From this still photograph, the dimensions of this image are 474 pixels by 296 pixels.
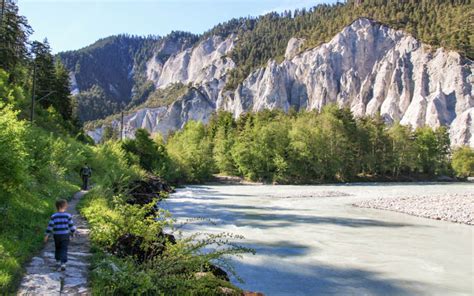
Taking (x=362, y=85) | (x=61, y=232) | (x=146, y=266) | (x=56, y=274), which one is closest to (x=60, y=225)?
(x=61, y=232)

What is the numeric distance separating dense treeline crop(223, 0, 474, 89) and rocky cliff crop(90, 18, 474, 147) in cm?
500

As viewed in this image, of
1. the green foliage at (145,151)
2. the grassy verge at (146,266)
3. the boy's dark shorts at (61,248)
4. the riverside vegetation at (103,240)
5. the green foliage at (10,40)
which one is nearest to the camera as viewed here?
the grassy verge at (146,266)

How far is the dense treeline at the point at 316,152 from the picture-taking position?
68.7 metres

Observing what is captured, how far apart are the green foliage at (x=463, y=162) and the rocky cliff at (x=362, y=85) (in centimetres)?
770

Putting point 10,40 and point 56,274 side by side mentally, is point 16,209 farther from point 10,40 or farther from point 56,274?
point 10,40

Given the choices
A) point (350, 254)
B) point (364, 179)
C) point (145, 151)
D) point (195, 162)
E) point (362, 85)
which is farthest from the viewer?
point (362, 85)

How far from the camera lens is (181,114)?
16750 cm

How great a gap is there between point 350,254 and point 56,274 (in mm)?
9942

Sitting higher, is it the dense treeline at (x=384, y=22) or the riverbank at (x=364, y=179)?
the dense treeline at (x=384, y=22)

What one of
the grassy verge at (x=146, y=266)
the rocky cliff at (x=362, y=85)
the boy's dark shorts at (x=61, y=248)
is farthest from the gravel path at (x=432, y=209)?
the rocky cliff at (x=362, y=85)

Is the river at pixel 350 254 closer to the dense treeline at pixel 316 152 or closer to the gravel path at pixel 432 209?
the gravel path at pixel 432 209

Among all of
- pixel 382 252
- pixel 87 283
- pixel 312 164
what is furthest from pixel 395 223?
pixel 312 164

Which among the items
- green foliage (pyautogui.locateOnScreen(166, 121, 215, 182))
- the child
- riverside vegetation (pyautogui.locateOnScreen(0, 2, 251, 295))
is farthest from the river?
green foliage (pyautogui.locateOnScreen(166, 121, 215, 182))

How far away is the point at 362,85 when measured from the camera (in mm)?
131250
